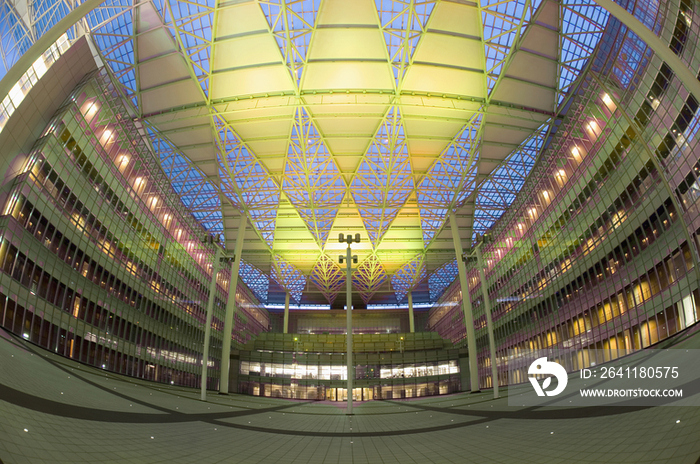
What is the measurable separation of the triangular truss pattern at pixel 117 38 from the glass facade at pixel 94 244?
4.50 ft

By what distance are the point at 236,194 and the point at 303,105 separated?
16.9m

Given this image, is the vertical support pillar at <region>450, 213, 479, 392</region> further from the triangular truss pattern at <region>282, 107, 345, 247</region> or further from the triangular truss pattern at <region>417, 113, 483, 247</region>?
the triangular truss pattern at <region>282, 107, 345, 247</region>

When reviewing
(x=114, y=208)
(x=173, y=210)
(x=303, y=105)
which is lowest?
(x=114, y=208)

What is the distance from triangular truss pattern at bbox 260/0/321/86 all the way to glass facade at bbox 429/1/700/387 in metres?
20.0

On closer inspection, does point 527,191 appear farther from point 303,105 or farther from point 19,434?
point 19,434

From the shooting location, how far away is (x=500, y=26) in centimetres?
2948

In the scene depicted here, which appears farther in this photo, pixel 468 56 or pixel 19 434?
pixel 468 56

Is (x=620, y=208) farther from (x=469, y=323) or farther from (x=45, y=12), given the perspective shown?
(x=45, y=12)

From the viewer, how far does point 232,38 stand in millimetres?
29484

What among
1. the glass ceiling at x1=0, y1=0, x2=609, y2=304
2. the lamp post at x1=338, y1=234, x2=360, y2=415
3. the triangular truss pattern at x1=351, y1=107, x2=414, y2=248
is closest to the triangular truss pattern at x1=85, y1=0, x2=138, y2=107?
the glass ceiling at x1=0, y1=0, x2=609, y2=304

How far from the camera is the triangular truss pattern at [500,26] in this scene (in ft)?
90.6

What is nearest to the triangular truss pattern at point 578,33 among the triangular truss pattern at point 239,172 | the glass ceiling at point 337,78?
the glass ceiling at point 337,78

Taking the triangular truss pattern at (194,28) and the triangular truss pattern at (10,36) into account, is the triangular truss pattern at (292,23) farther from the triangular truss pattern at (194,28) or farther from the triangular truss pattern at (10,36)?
the triangular truss pattern at (10,36)

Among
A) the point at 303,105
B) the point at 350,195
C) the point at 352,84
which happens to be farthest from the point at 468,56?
A: the point at 350,195
